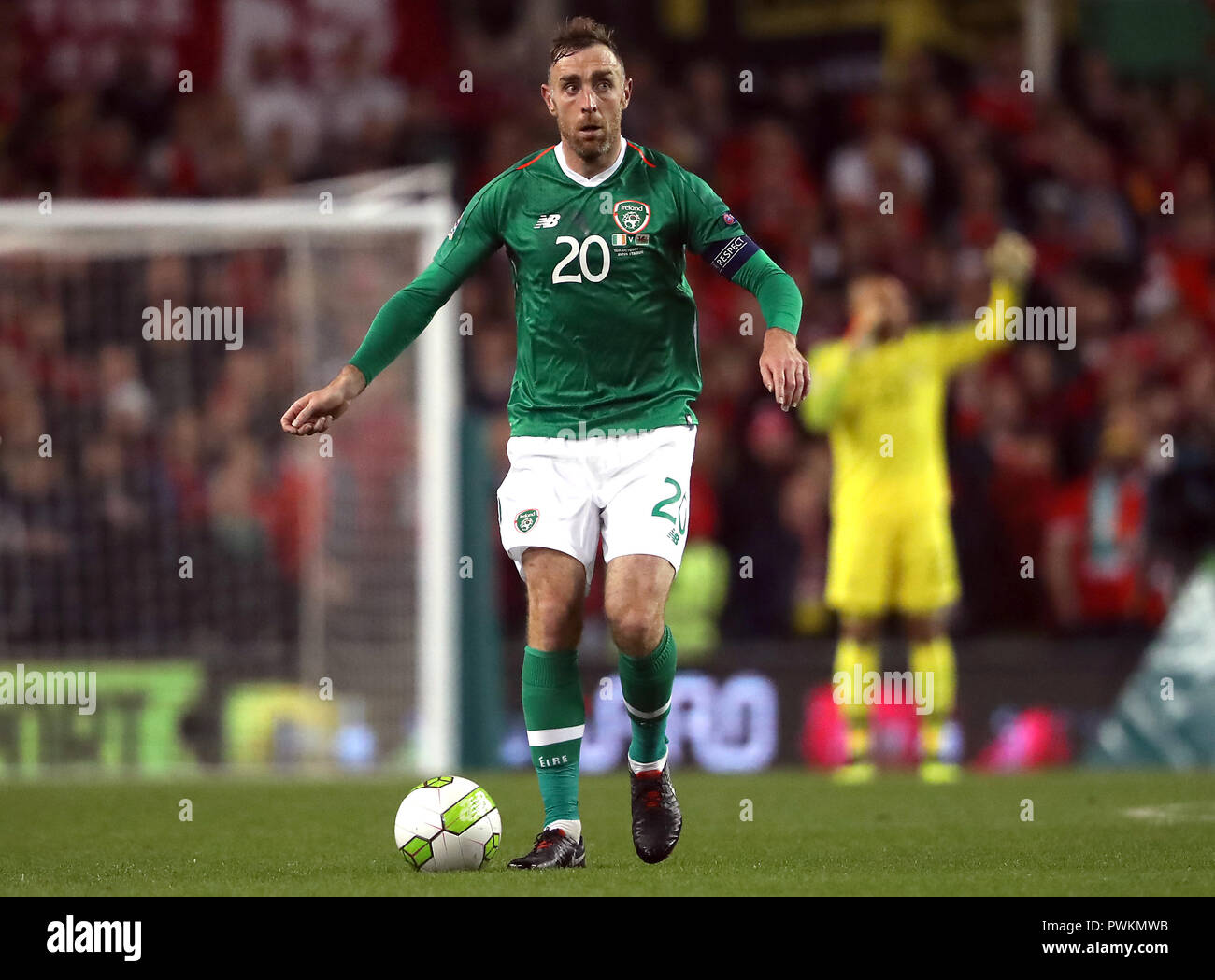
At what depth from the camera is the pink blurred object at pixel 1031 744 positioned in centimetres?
1192

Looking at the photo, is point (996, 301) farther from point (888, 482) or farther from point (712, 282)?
point (712, 282)

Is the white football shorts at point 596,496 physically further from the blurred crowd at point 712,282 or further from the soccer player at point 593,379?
the blurred crowd at point 712,282

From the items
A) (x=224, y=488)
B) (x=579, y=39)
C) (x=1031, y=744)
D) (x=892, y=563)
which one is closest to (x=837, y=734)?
(x=1031, y=744)

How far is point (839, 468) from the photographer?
1114 cm

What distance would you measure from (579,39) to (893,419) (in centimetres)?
533

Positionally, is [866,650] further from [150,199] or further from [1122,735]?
[150,199]

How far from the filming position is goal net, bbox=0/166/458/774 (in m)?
11.5

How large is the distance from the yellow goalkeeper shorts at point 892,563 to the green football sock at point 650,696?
4.87 m

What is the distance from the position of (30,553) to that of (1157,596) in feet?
21.5

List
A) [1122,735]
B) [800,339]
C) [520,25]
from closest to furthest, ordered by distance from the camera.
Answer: [1122,735]
[800,339]
[520,25]

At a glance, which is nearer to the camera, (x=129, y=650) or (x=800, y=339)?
(x=129, y=650)

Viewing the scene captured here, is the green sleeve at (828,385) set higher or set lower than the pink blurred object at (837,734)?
higher

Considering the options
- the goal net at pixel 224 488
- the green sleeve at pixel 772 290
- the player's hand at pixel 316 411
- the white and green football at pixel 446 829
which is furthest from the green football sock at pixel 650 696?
the goal net at pixel 224 488

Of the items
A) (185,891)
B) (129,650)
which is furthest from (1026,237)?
(185,891)
